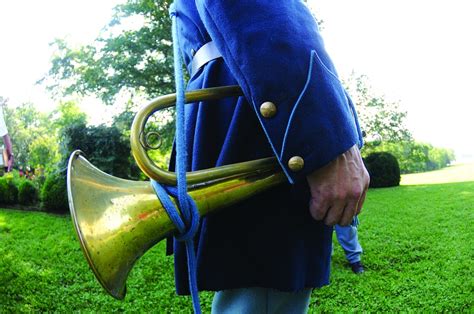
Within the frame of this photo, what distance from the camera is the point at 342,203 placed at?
922mm

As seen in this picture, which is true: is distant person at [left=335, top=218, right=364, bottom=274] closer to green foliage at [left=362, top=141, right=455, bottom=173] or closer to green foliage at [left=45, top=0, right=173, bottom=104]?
green foliage at [left=45, top=0, right=173, bottom=104]

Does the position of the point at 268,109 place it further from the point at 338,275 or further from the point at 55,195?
the point at 55,195

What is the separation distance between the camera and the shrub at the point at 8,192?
1073 cm

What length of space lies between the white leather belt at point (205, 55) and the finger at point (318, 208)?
450mm


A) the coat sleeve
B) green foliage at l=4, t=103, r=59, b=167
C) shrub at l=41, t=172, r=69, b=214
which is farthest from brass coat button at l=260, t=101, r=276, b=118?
green foliage at l=4, t=103, r=59, b=167

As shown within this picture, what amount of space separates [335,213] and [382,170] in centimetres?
1509

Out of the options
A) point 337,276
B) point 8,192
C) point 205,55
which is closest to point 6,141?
point 337,276

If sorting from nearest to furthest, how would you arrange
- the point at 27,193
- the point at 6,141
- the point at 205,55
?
the point at 205,55 < the point at 6,141 < the point at 27,193

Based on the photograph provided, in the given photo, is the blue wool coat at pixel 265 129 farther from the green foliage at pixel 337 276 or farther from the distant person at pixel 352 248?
the distant person at pixel 352 248

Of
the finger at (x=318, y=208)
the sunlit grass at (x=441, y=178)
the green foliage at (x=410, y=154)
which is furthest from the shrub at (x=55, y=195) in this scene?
the green foliage at (x=410, y=154)

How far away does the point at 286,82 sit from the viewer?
2.89ft

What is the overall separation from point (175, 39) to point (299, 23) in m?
0.34

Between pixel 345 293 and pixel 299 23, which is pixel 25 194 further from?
pixel 299 23

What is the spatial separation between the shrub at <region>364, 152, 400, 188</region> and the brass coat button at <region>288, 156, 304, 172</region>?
14789 millimetres
